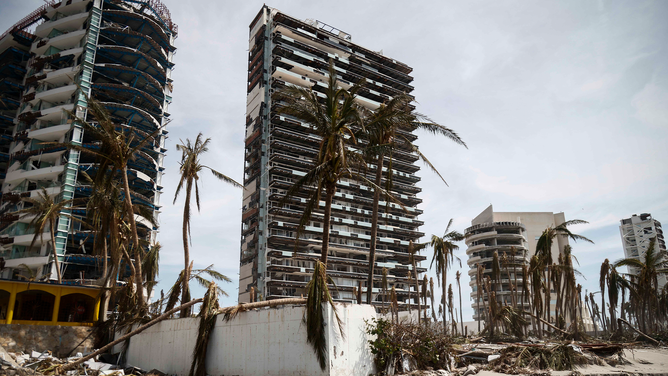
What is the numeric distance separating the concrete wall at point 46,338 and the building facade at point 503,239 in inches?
3202

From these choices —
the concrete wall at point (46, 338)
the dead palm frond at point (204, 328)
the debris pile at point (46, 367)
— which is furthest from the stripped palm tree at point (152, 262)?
the dead palm frond at point (204, 328)

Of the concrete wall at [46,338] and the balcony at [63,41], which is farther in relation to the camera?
the balcony at [63,41]

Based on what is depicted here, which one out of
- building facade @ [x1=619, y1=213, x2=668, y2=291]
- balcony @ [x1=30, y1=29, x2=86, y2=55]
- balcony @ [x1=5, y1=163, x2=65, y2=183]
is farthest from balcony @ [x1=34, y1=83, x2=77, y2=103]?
building facade @ [x1=619, y1=213, x2=668, y2=291]

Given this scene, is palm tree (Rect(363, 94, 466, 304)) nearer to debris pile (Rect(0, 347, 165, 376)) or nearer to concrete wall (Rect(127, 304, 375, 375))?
concrete wall (Rect(127, 304, 375, 375))

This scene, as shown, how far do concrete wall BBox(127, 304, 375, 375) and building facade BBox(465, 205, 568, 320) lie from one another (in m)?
82.8

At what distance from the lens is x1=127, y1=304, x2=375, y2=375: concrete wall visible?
46.6ft

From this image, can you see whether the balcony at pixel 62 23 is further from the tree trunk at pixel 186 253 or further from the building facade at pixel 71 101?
the tree trunk at pixel 186 253

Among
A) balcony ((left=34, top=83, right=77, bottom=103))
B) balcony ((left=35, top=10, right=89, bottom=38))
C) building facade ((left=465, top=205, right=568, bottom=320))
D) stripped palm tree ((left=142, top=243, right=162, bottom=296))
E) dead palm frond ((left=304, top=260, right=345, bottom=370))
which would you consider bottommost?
dead palm frond ((left=304, top=260, right=345, bottom=370))

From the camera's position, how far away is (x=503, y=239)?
99688 mm

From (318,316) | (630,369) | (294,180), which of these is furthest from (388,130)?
(294,180)

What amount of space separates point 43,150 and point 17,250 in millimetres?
13010

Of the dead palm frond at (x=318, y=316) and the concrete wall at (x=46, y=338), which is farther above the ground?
the dead palm frond at (x=318, y=316)

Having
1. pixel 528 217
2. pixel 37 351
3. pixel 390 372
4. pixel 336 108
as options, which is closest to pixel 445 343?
pixel 390 372

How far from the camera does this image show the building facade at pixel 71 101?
55.1 m
